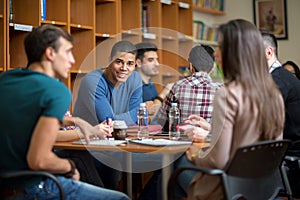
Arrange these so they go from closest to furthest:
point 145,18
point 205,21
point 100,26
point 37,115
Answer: point 37,115, point 100,26, point 145,18, point 205,21

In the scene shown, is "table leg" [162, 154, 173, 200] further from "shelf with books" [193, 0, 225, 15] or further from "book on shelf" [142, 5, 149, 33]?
"shelf with books" [193, 0, 225, 15]

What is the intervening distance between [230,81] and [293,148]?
1.12 m

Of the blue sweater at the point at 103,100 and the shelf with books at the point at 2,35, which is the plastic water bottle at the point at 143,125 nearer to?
the blue sweater at the point at 103,100

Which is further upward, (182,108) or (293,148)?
(182,108)

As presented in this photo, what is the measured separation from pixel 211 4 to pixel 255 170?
16.7 feet

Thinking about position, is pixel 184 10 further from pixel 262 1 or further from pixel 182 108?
pixel 182 108

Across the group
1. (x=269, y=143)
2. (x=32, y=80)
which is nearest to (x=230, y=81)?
(x=269, y=143)

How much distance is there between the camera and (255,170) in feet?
7.38

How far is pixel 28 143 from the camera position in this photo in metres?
2.08

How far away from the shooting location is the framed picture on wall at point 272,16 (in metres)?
6.75

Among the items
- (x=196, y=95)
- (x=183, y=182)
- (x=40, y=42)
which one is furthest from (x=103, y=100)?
(x=40, y=42)

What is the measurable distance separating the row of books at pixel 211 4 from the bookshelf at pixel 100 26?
99 millimetres

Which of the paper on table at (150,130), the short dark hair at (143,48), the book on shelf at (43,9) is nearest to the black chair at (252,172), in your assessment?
the paper on table at (150,130)

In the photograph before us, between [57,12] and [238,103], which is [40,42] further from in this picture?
[57,12]
